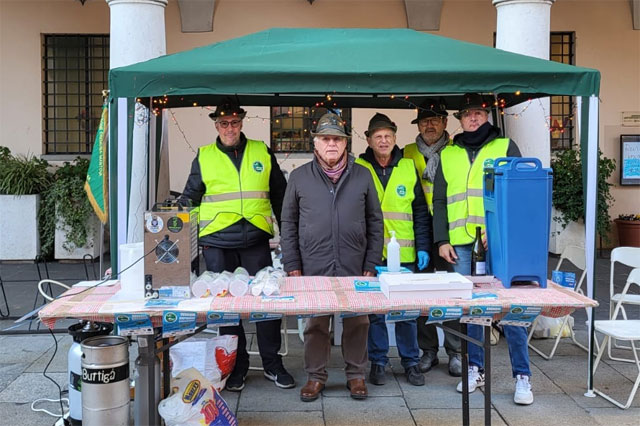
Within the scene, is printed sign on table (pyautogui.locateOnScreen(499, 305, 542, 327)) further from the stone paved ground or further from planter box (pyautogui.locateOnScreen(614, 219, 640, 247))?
planter box (pyautogui.locateOnScreen(614, 219, 640, 247))

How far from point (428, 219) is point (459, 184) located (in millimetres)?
415

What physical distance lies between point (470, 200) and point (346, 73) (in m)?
1.17

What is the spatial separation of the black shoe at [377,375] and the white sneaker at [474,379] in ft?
1.71

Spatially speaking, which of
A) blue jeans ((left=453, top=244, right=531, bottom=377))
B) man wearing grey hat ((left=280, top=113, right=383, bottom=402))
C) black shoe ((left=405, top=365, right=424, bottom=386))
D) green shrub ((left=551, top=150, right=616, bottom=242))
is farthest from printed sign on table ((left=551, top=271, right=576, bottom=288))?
green shrub ((left=551, top=150, right=616, bottom=242))

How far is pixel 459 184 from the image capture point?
4422 mm

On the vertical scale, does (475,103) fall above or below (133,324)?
above

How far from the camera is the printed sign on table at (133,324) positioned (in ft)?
10.4

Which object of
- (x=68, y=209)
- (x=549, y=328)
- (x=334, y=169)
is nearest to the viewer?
(x=334, y=169)

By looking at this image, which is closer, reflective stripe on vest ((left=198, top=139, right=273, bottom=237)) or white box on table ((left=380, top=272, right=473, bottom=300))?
white box on table ((left=380, top=272, right=473, bottom=300))

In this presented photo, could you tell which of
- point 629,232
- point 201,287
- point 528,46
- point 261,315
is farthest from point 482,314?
point 629,232

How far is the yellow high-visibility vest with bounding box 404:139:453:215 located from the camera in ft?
15.8

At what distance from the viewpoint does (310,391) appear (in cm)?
434

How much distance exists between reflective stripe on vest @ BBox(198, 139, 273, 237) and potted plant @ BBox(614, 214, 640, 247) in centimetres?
793

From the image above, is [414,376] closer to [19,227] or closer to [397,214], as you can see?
[397,214]
